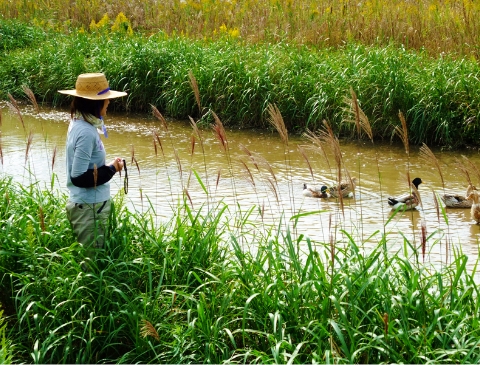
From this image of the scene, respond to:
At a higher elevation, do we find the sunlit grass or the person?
the sunlit grass

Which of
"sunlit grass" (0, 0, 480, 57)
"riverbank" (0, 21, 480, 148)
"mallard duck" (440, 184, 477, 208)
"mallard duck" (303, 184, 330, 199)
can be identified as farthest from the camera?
"sunlit grass" (0, 0, 480, 57)

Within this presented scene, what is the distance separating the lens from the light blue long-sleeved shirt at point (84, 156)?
5.47 meters

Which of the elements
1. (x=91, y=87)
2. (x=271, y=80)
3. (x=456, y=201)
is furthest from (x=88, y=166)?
(x=271, y=80)

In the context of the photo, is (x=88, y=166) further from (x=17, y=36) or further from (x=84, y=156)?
(x=17, y=36)

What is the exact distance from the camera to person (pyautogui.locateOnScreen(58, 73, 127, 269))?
5.48m

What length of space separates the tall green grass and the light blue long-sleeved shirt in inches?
8.6

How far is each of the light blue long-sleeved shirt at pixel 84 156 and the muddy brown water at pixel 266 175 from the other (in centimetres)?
150

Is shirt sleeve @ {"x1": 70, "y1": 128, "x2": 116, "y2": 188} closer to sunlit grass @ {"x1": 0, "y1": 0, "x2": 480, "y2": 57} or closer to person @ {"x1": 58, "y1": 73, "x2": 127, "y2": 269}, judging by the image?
person @ {"x1": 58, "y1": 73, "x2": 127, "y2": 269}

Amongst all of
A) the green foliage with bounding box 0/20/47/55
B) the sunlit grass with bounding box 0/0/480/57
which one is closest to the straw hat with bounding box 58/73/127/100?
the sunlit grass with bounding box 0/0/480/57

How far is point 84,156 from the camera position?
5.48m

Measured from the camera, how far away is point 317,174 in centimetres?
1029

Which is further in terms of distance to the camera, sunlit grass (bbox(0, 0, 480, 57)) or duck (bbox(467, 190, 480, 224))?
sunlit grass (bbox(0, 0, 480, 57))

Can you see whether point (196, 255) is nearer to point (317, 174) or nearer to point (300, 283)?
point (300, 283)

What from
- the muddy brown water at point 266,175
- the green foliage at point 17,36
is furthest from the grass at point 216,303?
the green foliage at point 17,36
